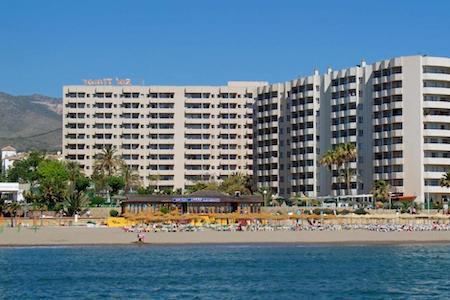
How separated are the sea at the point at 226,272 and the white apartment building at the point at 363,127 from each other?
183 feet

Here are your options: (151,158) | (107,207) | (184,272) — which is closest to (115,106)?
(151,158)

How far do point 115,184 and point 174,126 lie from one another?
31.4 m

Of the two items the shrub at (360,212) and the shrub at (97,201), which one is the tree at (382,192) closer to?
the shrub at (360,212)

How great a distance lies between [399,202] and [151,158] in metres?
64.7

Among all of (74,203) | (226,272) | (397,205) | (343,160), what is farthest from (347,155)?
(226,272)

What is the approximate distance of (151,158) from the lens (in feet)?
596

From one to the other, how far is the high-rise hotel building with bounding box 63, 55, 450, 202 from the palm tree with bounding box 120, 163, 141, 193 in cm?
1372

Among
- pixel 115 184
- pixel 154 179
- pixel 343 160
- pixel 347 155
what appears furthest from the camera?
pixel 154 179

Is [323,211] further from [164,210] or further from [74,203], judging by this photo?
[74,203]

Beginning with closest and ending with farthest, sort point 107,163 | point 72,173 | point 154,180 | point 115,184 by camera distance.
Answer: point 72,173 < point 115,184 < point 107,163 < point 154,180

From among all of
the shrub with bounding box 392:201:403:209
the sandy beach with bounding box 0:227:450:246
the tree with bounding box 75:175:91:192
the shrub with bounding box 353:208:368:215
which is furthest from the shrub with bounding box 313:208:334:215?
the tree with bounding box 75:175:91:192

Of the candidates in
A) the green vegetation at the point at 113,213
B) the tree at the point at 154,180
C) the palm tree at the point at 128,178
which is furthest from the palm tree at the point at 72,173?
the green vegetation at the point at 113,213

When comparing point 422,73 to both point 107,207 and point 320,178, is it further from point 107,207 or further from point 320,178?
Result: point 107,207

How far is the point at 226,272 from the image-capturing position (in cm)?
5809
